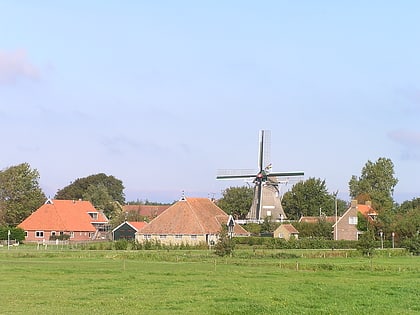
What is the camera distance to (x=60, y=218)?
107125 millimetres

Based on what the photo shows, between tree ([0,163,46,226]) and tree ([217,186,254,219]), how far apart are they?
38083 mm

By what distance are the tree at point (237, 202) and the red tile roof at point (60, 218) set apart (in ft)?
109

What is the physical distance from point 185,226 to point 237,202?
157ft

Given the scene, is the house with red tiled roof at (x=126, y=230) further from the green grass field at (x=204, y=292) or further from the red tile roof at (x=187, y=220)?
the green grass field at (x=204, y=292)

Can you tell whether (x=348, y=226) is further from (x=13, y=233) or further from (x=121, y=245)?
(x=13, y=233)

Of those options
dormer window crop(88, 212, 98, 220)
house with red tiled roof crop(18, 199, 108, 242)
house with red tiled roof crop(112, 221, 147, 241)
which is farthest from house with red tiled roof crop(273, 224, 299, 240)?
dormer window crop(88, 212, 98, 220)

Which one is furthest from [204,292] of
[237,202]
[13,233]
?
[237,202]

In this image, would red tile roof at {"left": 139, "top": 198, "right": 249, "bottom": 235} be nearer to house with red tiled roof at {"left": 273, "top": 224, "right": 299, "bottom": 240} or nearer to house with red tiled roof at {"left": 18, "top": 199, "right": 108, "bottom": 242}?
house with red tiled roof at {"left": 273, "top": 224, "right": 299, "bottom": 240}

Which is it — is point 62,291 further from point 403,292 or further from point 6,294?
point 403,292

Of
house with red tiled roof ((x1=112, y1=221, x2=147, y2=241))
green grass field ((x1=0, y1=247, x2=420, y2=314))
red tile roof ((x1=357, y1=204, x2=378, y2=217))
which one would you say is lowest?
green grass field ((x1=0, y1=247, x2=420, y2=314))

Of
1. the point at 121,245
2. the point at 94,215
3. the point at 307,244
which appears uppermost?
the point at 94,215

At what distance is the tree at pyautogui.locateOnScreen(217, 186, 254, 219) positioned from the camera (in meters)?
139

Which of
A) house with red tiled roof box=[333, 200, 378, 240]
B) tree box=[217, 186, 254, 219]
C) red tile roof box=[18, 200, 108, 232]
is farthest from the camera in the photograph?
tree box=[217, 186, 254, 219]

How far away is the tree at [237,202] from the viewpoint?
139m
